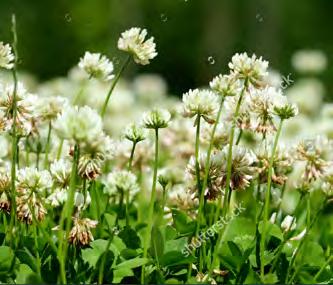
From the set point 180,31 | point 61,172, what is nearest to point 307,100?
point 61,172

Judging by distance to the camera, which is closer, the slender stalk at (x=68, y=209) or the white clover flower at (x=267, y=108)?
the slender stalk at (x=68, y=209)

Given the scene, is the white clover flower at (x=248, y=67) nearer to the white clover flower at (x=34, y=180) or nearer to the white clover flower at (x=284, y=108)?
the white clover flower at (x=284, y=108)

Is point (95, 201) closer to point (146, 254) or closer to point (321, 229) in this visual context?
point (146, 254)

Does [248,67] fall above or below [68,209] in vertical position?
above

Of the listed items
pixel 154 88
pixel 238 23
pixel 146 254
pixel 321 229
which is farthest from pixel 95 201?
pixel 238 23

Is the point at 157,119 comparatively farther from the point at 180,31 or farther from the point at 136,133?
the point at 180,31

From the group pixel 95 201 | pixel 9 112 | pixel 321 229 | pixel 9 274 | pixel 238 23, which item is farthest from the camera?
pixel 238 23

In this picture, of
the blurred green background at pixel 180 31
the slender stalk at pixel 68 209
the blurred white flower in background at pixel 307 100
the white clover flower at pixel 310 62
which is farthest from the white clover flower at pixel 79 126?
the blurred green background at pixel 180 31
